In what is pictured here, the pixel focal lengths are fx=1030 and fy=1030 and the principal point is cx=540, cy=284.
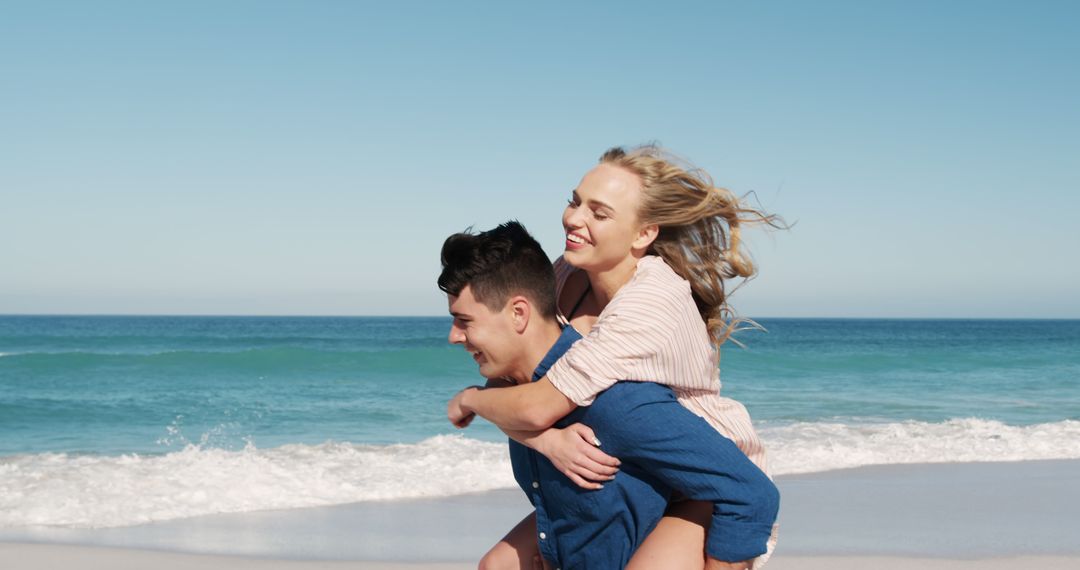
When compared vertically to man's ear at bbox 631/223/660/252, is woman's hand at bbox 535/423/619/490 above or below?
below

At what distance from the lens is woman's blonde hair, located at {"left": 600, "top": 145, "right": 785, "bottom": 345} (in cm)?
316

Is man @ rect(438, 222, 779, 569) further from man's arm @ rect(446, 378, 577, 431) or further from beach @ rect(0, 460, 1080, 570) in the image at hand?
beach @ rect(0, 460, 1080, 570)

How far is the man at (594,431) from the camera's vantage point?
2.70m

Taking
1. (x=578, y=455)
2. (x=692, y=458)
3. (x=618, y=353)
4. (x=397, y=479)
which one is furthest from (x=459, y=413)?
(x=397, y=479)

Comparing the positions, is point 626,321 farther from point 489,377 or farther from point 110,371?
point 110,371

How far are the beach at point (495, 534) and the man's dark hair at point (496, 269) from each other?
11.6 feet

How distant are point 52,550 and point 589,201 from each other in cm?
506

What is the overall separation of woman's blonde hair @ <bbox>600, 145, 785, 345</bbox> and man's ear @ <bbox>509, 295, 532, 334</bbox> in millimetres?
481

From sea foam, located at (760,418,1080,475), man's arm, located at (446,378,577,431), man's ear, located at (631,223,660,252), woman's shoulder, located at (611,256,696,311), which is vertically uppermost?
man's ear, located at (631,223,660,252)

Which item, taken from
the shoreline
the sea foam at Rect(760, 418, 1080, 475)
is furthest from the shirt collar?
the sea foam at Rect(760, 418, 1080, 475)

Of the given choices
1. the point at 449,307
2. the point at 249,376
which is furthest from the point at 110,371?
the point at 449,307

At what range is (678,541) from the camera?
278 cm

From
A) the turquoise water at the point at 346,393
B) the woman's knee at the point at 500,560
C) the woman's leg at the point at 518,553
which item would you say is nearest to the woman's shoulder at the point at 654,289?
the woman's leg at the point at 518,553

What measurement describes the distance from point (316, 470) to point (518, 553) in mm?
6789
